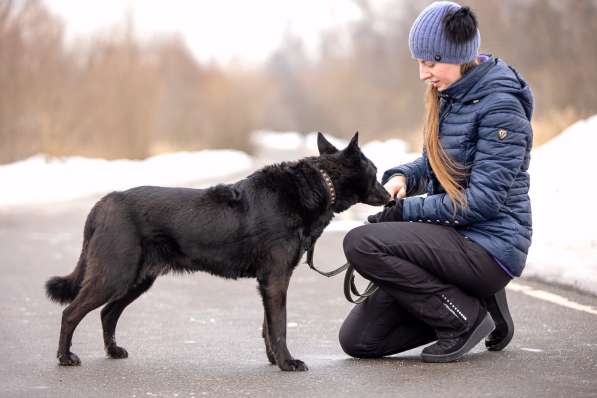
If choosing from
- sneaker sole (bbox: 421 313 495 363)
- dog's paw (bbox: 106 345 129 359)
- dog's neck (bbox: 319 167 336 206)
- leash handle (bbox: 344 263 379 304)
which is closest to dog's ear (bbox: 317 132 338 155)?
dog's neck (bbox: 319 167 336 206)

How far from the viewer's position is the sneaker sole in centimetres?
478

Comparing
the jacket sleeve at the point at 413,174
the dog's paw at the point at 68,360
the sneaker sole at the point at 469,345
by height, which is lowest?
the dog's paw at the point at 68,360

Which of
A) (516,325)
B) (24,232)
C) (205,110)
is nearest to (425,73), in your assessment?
(516,325)

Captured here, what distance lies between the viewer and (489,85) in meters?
4.77

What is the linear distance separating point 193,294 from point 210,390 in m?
3.59

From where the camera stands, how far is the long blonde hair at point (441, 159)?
4.76 metres

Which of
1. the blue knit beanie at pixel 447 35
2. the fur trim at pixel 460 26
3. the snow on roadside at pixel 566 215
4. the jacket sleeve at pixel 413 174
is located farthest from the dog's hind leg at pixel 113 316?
the snow on roadside at pixel 566 215

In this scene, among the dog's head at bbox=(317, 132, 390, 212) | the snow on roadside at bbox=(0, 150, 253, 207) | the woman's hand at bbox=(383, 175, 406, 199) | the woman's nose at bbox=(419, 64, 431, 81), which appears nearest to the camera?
the woman's nose at bbox=(419, 64, 431, 81)

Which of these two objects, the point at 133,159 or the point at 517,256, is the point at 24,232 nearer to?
the point at 517,256

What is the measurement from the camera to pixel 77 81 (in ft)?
78.9

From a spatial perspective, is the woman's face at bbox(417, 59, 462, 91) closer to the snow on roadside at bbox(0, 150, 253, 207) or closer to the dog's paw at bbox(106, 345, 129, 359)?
the dog's paw at bbox(106, 345, 129, 359)

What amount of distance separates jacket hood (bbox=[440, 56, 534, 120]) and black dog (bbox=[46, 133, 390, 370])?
0.60m

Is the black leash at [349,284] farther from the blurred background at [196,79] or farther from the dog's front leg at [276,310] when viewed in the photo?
the blurred background at [196,79]

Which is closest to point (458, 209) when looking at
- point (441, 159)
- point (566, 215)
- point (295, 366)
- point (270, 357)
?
point (441, 159)
